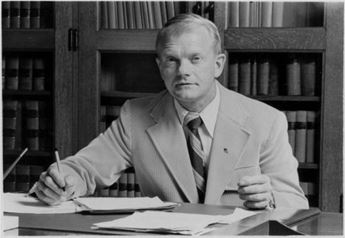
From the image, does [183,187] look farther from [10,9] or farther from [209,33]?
[10,9]

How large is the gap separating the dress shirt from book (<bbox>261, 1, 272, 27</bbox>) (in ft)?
3.12

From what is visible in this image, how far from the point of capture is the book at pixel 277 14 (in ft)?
10.4

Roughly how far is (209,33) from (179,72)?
206 millimetres

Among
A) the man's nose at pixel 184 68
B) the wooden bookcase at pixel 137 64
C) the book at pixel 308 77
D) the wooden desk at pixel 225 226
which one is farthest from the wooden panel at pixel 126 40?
the wooden desk at pixel 225 226

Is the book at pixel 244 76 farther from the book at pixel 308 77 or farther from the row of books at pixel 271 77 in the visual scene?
the book at pixel 308 77

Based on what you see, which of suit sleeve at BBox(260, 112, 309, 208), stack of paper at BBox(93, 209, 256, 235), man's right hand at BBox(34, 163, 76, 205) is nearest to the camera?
stack of paper at BBox(93, 209, 256, 235)

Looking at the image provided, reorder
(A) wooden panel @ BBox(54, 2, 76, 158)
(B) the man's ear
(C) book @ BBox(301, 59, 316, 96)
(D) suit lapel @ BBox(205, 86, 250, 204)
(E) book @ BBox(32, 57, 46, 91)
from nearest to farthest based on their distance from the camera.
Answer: (D) suit lapel @ BBox(205, 86, 250, 204) → (B) the man's ear → (C) book @ BBox(301, 59, 316, 96) → (A) wooden panel @ BBox(54, 2, 76, 158) → (E) book @ BBox(32, 57, 46, 91)

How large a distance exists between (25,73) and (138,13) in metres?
0.70

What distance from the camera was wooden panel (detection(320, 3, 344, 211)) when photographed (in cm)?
306

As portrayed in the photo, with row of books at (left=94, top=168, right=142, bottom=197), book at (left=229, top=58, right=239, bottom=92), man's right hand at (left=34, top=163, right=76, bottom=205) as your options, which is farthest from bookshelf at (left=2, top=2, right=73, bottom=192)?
man's right hand at (left=34, top=163, right=76, bottom=205)

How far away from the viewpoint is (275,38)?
3.13 m

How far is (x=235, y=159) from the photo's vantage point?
224 cm

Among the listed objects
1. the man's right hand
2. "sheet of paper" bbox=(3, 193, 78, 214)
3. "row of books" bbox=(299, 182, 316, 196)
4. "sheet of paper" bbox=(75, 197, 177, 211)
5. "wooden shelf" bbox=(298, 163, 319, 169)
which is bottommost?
"row of books" bbox=(299, 182, 316, 196)

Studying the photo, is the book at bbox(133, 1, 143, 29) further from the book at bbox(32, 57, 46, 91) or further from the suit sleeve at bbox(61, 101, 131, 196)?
the suit sleeve at bbox(61, 101, 131, 196)
